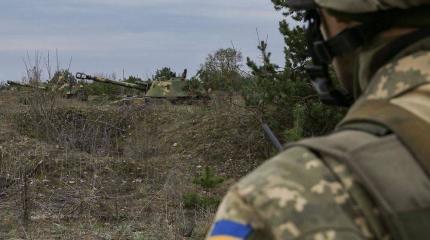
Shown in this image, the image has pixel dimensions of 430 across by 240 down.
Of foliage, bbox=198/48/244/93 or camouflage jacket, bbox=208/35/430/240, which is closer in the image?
camouflage jacket, bbox=208/35/430/240

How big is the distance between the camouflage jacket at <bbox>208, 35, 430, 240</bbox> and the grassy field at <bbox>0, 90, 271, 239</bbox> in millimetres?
6078

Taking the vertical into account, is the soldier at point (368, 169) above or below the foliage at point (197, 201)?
above

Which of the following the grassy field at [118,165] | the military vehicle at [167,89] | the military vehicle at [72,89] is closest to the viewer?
the grassy field at [118,165]

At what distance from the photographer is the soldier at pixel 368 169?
1.08 meters

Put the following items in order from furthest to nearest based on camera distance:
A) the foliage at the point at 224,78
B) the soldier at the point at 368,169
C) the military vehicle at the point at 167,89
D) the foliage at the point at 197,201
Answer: the military vehicle at the point at 167,89
the foliage at the point at 224,78
the foliage at the point at 197,201
the soldier at the point at 368,169

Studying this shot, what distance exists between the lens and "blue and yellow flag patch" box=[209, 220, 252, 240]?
1102mm

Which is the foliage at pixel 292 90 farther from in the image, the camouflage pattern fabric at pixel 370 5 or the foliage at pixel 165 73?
the foliage at pixel 165 73

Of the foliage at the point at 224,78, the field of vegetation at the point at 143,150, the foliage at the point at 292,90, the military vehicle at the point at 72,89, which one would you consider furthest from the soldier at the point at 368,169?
the military vehicle at the point at 72,89

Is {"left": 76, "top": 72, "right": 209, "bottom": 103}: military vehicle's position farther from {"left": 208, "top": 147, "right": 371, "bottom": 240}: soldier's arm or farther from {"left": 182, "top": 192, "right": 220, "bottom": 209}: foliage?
{"left": 208, "top": 147, "right": 371, "bottom": 240}: soldier's arm

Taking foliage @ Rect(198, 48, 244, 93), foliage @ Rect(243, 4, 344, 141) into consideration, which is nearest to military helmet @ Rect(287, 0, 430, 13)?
foliage @ Rect(243, 4, 344, 141)

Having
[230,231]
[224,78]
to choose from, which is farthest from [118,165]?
[230,231]

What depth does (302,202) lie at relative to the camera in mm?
1103

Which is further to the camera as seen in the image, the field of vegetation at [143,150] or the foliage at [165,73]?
the foliage at [165,73]

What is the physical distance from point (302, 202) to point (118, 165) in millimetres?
10477
